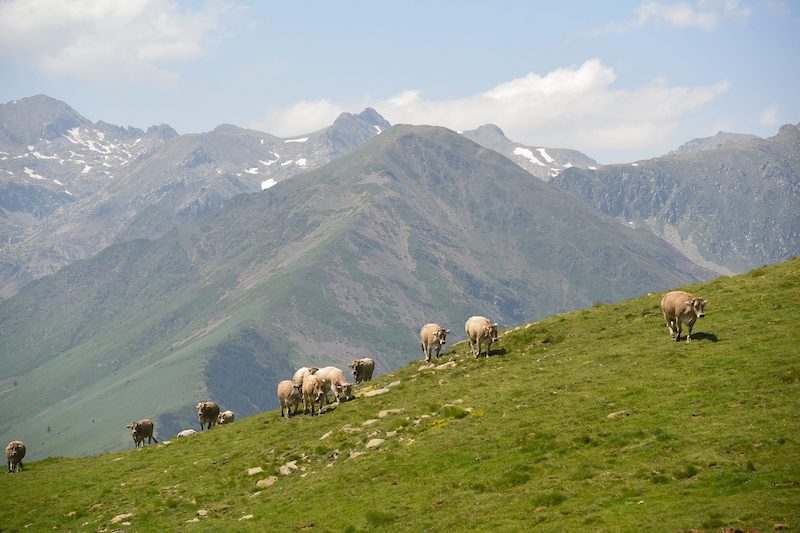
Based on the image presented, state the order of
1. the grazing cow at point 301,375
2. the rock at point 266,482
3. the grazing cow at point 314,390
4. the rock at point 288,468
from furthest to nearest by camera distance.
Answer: the grazing cow at point 301,375 → the grazing cow at point 314,390 → the rock at point 288,468 → the rock at point 266,482

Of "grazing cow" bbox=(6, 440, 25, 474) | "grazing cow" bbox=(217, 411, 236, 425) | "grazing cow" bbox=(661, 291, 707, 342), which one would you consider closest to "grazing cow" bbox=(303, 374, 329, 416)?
"grazing cow" bbox=(661, 291, 707, 342)

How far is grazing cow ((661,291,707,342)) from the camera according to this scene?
4997 centimetres

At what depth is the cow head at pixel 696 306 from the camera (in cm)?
4981

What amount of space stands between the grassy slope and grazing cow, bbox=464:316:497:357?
174cm

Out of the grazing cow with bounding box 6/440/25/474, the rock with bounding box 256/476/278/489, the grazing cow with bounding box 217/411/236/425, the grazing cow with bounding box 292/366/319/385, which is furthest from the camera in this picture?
the grazing cow with bounding box 217/411/236/425

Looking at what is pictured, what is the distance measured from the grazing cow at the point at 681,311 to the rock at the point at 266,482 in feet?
98.1

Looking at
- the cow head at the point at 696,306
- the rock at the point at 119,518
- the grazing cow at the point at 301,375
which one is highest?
the cow head at the point at 696,306

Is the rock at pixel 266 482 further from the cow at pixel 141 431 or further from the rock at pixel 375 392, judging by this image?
the cow at pixel 141 431

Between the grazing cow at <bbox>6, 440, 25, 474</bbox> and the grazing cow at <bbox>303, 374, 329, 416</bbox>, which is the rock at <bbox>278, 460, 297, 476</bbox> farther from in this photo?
the grazing cow at <bbox>6, 440, 25, 474</bbox>

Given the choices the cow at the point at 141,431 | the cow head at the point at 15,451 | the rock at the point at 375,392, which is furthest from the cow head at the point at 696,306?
the cow head at the point at 15,451

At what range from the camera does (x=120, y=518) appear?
139 feet

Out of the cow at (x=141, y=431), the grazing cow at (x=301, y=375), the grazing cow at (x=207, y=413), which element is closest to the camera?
the grazing cow at (x=301, y=375)

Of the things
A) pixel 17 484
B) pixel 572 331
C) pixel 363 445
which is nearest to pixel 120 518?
pixel 363 445

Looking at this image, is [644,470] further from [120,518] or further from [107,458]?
[107,458]
